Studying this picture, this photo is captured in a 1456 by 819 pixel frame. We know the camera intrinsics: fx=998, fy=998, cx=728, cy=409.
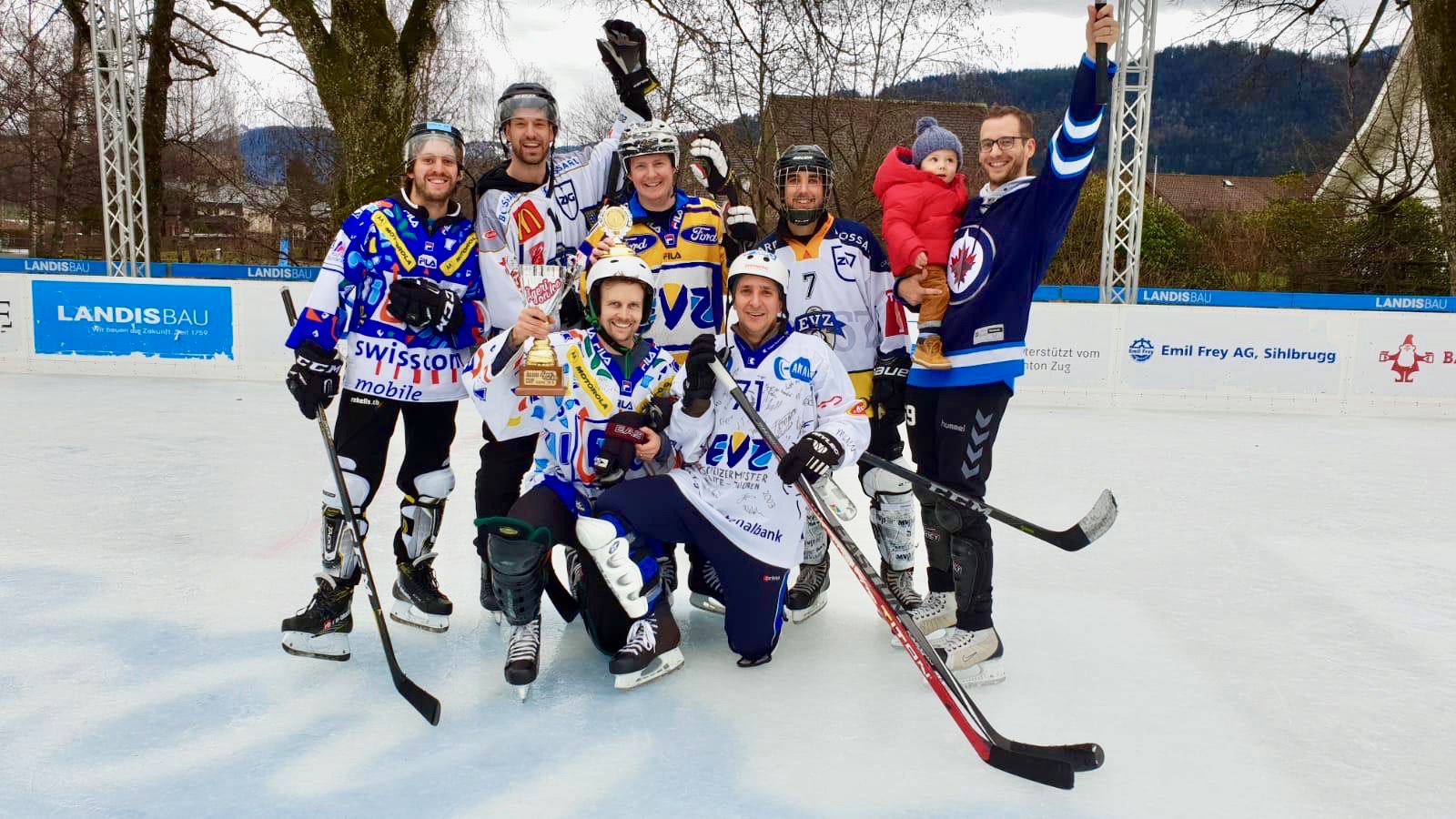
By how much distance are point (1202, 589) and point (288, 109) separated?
741 inches

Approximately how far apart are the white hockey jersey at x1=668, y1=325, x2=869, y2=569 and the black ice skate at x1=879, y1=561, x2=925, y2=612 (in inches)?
21.7

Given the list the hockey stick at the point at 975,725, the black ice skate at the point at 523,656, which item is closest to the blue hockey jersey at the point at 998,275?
the hockey stick at the point at 975,725

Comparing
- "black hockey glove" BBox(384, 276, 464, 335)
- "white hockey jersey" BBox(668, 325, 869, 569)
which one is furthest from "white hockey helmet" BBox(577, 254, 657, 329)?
"black hockey glove" BBox(384, 276, 464, 335)

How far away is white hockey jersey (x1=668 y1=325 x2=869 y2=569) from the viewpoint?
2.72 m

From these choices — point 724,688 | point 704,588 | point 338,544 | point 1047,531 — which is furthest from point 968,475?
point 338,544

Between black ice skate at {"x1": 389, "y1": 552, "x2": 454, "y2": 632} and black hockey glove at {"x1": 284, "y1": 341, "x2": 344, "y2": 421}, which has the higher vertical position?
black hockey glove at {"x1": 284, "y1": 341, "x2": 344, "y2": 421}

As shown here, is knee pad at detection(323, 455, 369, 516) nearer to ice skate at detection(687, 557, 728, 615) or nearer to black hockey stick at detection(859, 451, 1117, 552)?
ice skate at detection(687, 557, 728, 615)

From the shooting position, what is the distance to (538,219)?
3.03 metres

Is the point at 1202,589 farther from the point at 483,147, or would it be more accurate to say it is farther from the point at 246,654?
the point at 483,147

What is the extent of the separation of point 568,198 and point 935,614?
1.71 meters

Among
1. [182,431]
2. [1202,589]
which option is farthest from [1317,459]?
[182,431]

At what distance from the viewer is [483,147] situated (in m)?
21.2

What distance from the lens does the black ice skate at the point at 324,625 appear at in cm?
275

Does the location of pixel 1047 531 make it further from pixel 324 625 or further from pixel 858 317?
pixel 324 625
